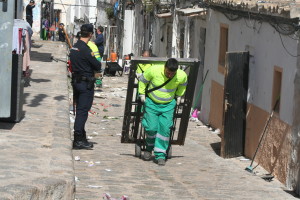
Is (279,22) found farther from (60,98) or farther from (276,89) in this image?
(60,98)

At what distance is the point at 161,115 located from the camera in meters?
11.0

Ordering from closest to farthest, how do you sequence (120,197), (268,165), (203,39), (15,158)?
(15,158) → (120,197) → (268,165) → (203,39)

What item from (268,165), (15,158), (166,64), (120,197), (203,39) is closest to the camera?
(15,158)

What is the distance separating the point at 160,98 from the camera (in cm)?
1088

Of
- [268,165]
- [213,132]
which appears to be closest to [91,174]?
[268,165]

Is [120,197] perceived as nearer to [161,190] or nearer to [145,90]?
[161,190]

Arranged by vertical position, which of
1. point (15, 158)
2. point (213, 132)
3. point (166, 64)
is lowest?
Result: point (213, 132)

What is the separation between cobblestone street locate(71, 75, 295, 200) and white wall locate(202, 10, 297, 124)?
3.99ft

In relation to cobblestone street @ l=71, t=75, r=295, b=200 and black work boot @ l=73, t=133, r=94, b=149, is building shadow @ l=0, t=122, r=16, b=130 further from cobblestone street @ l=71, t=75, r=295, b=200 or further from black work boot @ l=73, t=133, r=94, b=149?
black work boot @ l=73, t=133, r=94, b=149

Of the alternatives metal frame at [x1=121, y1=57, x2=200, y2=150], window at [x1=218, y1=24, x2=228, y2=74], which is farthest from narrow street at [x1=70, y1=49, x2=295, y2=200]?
window at [x1=218, y1=24, x2=228, y2=74]

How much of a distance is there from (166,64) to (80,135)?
65.1 inches

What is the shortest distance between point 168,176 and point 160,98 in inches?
47.8

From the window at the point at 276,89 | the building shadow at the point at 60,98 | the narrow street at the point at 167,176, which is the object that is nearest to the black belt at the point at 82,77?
the narrow street at the point at 167,176

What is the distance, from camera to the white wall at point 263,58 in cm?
1199
